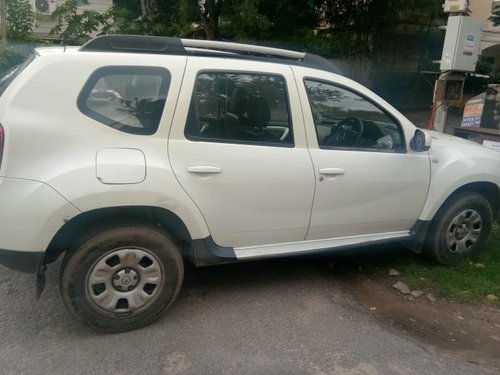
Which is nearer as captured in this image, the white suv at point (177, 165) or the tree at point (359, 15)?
the white suv at point (177, 165)

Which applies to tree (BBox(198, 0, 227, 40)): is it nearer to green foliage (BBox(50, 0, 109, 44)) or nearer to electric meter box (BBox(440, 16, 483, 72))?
green foliage (BBox(50, 0, 109, 44))

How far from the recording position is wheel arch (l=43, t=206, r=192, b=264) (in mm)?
2898

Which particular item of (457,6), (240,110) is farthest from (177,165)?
(457,6)

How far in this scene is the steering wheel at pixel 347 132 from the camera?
3.66 metres

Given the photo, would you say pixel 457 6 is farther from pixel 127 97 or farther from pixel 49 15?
pixel 49 15

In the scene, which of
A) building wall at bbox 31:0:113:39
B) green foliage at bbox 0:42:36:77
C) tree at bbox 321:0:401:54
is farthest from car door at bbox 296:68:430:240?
tree at bbox 321:0:401:54

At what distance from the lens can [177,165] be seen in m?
3.02

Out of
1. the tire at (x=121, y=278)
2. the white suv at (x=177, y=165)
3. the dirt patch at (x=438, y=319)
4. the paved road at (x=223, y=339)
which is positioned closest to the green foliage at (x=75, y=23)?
the paved road at (x=223, y=339)

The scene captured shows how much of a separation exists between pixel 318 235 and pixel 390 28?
13.0 m

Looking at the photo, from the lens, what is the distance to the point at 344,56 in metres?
14.9

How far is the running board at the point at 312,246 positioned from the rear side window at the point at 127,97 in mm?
1111

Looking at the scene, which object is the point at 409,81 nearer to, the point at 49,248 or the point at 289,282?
the point at 289,282

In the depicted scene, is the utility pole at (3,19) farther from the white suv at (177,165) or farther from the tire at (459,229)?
the tire at (459,229)

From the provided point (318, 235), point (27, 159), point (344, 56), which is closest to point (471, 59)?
point (318, 235)
